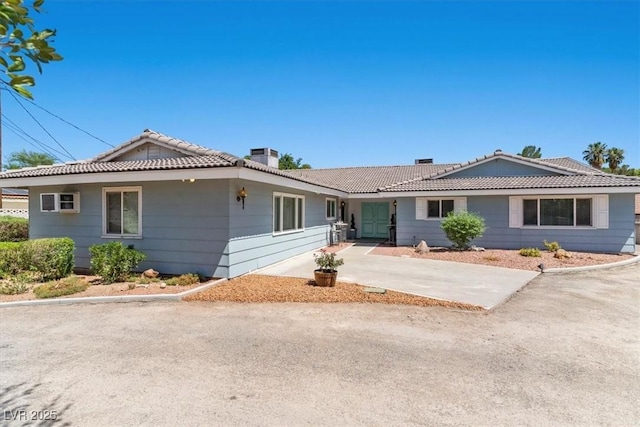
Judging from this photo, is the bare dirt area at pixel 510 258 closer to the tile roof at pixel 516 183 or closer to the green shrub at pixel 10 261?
the tile roof at pixel 516 183

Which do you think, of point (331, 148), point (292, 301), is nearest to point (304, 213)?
point (292, 301)

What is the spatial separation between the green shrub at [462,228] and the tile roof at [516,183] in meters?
1.65

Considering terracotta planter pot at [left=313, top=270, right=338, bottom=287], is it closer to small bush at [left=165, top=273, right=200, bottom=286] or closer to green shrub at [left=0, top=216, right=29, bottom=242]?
small bush at [left=165, top=273, right=200, bottom=286]

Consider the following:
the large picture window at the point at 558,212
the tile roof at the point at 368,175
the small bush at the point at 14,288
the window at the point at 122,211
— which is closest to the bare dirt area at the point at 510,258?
the large picture window at the point at 558,212

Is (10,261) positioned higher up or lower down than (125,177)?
lower down

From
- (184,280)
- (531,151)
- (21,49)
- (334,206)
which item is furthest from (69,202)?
(531,151)

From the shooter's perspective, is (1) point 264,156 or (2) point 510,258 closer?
(2) point 510,258

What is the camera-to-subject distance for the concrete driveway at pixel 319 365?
3.24m

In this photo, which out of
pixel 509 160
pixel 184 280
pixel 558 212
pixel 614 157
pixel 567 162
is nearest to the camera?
pixel 184 280

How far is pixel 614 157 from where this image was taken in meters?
37.7

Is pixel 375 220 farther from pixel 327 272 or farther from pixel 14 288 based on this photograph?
pixel 14 288

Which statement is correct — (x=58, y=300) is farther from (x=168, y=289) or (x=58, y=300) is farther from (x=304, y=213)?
(x=304, y=213)

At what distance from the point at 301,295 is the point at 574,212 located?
12.9 meters

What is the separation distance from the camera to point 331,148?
95.1 ft
